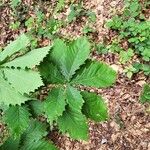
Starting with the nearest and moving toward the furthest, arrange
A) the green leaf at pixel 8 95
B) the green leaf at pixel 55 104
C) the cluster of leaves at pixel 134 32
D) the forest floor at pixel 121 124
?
the green leaf at pixel 8 95, the green leaf at pixel 55 104, the forest floor at pixel 121 124, the cluster of leaves at pixel 134 32

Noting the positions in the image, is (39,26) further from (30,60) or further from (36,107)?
(30,60)

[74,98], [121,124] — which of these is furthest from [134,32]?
[74,98]

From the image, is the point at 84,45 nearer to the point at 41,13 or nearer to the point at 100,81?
the point at 100,81

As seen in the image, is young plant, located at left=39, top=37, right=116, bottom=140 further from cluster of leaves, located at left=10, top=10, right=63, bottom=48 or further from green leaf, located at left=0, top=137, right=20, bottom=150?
cluster of leaves, located at left=10, top=10, right=63, bottom=48

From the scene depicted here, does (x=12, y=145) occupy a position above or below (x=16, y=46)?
below

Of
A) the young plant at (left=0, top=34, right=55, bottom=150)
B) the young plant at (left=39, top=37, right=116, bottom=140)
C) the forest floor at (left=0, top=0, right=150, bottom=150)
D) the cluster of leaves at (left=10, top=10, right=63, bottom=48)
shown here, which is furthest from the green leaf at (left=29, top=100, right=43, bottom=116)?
the cluster of leaves at (left=10, top=10, right=63, bottom=48)

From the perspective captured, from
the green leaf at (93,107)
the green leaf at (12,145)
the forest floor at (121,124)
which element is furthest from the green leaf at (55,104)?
the forest floor at (121,124)

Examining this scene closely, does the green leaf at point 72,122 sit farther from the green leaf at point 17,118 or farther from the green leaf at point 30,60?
the green leaf at point 30,60
